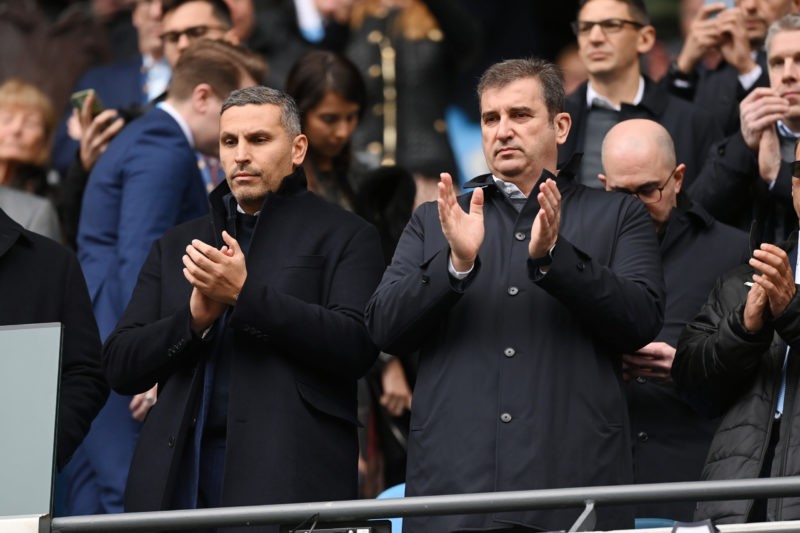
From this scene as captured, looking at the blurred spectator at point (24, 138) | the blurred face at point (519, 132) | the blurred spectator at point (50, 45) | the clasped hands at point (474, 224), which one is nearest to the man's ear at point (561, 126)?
the blurred face at point (519, 132)

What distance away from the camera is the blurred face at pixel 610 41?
859cm

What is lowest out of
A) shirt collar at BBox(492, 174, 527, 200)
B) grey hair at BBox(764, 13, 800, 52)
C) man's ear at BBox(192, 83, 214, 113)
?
shirt collar at BBox(492, 174, 527, 200)

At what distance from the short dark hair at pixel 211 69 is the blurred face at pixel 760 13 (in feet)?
8.23

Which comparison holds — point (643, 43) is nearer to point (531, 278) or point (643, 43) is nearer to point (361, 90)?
point (361, 90)

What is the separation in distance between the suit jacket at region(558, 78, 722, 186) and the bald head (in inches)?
41.2

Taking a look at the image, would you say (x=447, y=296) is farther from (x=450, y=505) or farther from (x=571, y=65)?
(x=571, y=65)

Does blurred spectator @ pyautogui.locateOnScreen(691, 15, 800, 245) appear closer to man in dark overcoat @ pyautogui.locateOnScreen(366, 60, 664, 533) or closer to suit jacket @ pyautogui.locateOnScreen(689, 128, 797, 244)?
suit jacket @ pyautogui.locateOnScreen(689, 128, 797, 244)

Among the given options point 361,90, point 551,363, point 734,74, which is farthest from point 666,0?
point 551,363

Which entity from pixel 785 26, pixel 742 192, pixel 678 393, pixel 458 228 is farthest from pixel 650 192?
pixel 458 228

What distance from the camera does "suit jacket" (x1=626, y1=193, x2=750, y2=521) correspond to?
698cm

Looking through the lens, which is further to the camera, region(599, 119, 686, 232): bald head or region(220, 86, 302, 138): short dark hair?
region(599, 119, 686, 232): bald head

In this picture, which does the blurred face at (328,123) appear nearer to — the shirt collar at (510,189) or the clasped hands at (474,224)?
the shirt collar at (510,189)

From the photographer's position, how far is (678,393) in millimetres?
6758

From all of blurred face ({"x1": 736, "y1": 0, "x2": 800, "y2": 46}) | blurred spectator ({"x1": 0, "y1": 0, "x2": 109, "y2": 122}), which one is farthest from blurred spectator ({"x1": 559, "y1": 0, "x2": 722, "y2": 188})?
blurred spectator ({"x1": 0, "y1": 0, "x2": 109, "y2": 122})
